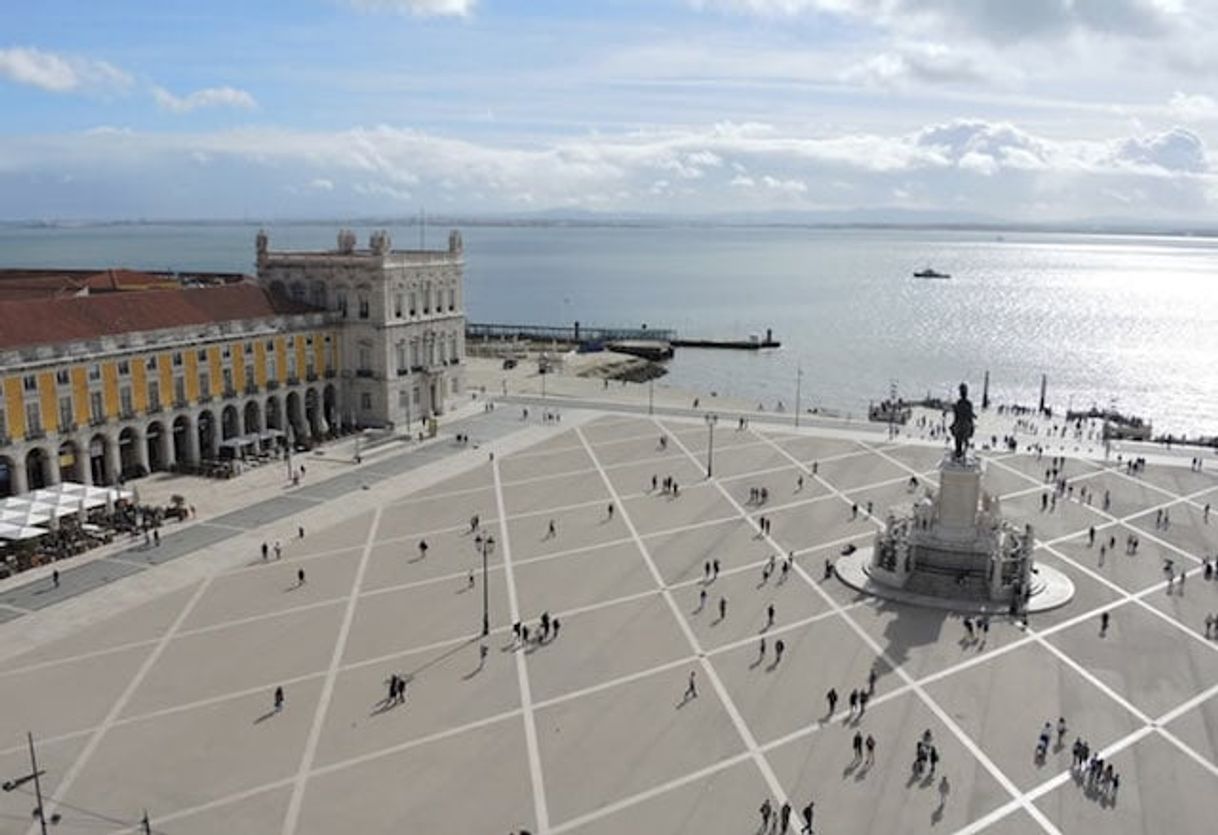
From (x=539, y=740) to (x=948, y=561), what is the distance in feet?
57.6

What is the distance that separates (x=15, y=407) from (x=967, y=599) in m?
37.8

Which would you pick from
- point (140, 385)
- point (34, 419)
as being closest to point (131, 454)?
point (140, 385)

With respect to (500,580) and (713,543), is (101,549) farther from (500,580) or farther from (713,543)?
(713,543)

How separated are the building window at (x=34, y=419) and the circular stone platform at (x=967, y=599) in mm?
33015

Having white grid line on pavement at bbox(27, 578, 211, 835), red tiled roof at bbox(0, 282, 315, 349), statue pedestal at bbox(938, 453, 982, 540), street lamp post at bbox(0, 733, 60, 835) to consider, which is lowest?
white grid line on pavement at bbox(27, 578, 211, 835)

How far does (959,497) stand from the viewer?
123 feet

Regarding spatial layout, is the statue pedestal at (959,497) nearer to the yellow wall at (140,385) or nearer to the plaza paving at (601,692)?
the plaza paving at (601,692)

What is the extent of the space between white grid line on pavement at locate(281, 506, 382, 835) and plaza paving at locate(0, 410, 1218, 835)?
105 millimetres

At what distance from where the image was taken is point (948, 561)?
37.0 m

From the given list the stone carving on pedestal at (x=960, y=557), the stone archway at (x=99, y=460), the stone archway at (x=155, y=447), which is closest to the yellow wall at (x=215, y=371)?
the stone archway at (x=155, y=447)

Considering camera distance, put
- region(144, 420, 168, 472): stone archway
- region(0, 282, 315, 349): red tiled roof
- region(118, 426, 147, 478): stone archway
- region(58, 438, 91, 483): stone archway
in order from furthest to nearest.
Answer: region(144, 420, 168, 472): stone archway → region(118, 426, 147, 478): stone archway → region(58, 438, 91, 483): stone archway → region(0, 282, 315, 349): red tiled roof

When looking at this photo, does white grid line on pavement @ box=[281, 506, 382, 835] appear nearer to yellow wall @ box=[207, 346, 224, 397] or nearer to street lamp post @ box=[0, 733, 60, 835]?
street lamp post @ box=[0, 733, 60, 835]

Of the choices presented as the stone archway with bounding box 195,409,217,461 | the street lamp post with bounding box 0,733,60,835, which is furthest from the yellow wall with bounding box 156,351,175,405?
the street lamp post with bounding box 0,733,60,835

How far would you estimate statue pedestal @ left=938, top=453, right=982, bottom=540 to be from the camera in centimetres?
3741
